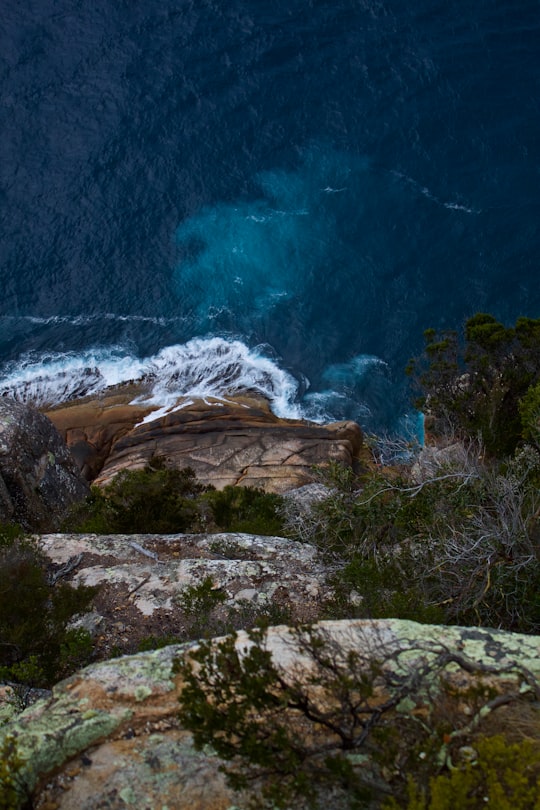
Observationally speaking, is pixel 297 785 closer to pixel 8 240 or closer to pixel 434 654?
pixel 434 654

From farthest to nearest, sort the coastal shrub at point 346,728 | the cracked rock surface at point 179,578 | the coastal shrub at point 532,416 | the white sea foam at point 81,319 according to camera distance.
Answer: the white sea foam at point 81,319 → the coastal shrub at point 532,416 → the cracked rock surface at point 179,578 → the coastal shrub at point 346,728

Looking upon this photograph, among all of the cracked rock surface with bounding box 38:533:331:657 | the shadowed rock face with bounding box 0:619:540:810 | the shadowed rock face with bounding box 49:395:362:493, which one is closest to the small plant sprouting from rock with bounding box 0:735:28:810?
the shadowed rock face with bounding box 0:619:540:810

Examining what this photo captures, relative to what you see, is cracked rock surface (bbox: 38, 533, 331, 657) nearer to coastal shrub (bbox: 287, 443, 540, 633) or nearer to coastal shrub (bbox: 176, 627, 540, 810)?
coastal shrub (bbox: 287, 443, 540, 633)

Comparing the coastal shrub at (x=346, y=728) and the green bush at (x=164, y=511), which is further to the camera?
the green bush at (x=164, y=511)

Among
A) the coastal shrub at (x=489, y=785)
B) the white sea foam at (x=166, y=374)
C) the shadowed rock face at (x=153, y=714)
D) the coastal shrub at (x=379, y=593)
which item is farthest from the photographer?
the white sea foam at (x=166, y=374)

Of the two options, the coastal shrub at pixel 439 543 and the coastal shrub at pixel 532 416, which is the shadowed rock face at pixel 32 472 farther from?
the coastal shrub at pixel 532 416

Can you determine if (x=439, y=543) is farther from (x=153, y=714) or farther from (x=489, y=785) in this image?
(x=489, y=785)

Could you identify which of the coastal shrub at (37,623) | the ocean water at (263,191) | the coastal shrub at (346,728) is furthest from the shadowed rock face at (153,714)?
the ocean water at (263,191)

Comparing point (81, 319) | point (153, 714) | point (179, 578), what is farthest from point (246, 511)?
point (81, 319)
